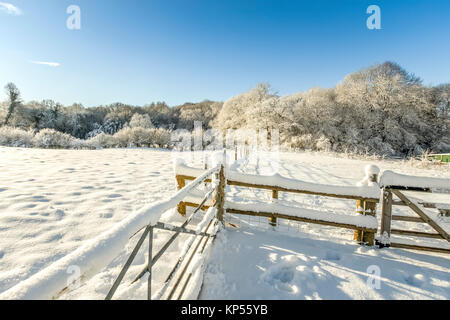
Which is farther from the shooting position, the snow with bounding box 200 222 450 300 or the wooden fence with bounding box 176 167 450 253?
the wooden fence with bounding box 176 167 450 253

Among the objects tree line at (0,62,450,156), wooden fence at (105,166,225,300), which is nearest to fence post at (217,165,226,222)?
wooden fence at (105,166,225,300)

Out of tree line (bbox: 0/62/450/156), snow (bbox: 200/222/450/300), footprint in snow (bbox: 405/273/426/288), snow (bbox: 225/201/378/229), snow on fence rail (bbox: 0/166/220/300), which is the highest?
tree line (bbox: 0/62/450/156)

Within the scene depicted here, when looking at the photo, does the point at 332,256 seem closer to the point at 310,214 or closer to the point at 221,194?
the point at 310,214

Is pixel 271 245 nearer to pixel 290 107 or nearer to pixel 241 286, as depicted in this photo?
pixel 241 286

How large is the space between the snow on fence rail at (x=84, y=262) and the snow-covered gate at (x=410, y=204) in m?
4.14

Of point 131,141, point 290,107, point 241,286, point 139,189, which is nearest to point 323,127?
point 290,107

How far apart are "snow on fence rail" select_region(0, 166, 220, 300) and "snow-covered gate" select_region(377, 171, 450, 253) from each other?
4.14 meters

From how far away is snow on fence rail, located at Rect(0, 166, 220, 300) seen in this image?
2.85 ft

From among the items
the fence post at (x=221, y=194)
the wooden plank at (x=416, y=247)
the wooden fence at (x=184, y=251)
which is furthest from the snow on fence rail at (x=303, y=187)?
the wooden plank at (x=416, y=247)

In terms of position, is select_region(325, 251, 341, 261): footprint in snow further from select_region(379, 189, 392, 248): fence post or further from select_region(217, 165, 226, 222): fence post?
select_region(217, 165, 226, 222): fence post

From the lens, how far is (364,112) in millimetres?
27047
